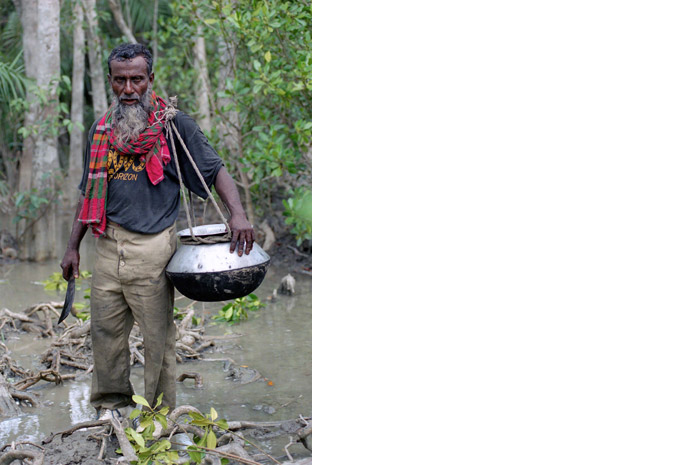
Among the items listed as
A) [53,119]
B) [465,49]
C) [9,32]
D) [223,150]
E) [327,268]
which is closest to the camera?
[465,49]

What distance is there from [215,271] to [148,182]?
20.7 inches

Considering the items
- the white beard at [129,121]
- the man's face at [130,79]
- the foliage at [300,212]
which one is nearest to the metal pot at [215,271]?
the white beard at [129,121]

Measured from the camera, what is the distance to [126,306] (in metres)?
3.38

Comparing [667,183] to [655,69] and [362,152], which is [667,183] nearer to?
[655,69]

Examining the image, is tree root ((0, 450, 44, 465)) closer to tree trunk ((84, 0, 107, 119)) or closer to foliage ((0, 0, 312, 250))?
foliage ((0, 0, 312, 250))

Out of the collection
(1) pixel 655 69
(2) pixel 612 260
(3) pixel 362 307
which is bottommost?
(3) pixel 362 307

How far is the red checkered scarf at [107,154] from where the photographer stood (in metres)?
3.11

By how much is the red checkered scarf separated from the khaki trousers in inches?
5.2

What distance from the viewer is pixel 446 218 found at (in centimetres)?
188

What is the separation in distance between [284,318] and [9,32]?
7890 millimetres

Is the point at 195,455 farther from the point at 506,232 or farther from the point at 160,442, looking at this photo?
the point at 506,232

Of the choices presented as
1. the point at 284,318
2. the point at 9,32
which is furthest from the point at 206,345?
the point at 9,32

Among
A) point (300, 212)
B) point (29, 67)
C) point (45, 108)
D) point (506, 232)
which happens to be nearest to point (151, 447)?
point (506, 232)

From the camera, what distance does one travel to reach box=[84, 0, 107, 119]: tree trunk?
1039 cm
